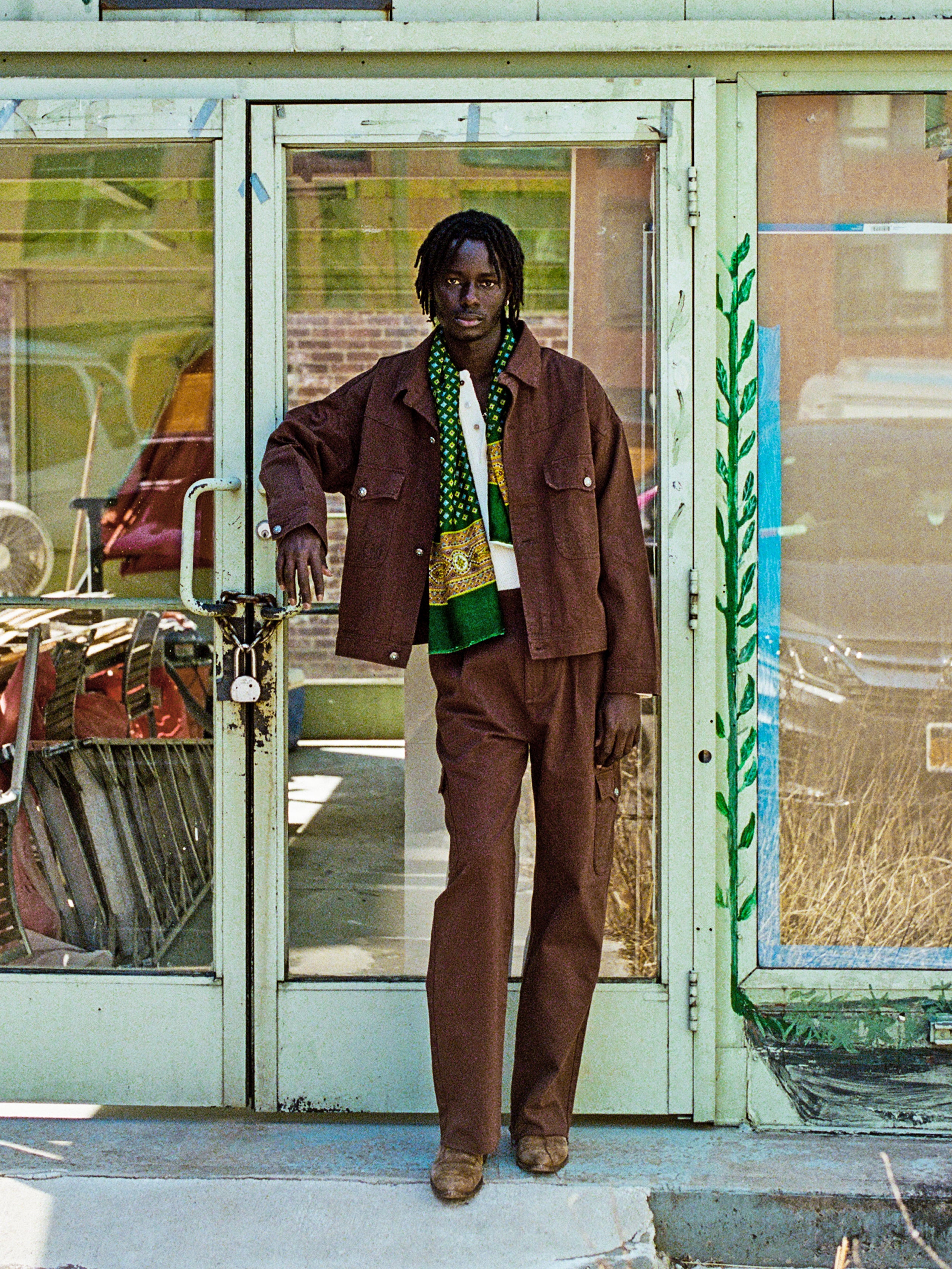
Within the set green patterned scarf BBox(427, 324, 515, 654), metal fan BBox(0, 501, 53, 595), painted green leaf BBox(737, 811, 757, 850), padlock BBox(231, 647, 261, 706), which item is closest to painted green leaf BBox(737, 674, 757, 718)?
painted green leaf BBox(737, 811, 757, 850)

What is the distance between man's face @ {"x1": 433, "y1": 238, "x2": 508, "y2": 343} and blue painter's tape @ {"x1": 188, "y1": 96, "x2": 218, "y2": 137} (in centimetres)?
73

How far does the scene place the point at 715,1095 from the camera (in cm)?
318

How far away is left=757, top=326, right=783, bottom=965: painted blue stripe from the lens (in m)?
3.18

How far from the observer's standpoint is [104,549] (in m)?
3.36

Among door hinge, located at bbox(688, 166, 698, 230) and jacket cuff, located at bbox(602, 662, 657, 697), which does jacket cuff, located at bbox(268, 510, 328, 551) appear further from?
door hinge, located at bbox(688, 166, 698, 230)

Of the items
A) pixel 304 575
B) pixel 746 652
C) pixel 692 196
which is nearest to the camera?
pixel 304 575

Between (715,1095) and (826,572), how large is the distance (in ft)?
4.06

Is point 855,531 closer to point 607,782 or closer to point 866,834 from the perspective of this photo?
point 866,834

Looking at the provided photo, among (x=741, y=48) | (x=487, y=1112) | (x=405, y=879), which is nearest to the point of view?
(x=487, y=1112)

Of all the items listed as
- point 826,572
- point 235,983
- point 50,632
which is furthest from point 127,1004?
point 826,572

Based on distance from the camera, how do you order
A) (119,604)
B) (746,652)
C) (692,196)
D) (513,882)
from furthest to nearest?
(119,604)
(746,652)
(692,196)
(513,882)

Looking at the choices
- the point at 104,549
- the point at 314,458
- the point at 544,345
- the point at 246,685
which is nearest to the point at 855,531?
the point at 544,345

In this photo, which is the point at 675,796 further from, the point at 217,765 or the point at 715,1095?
Result: the point at 217,765

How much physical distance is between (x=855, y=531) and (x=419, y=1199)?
5.76 ft
